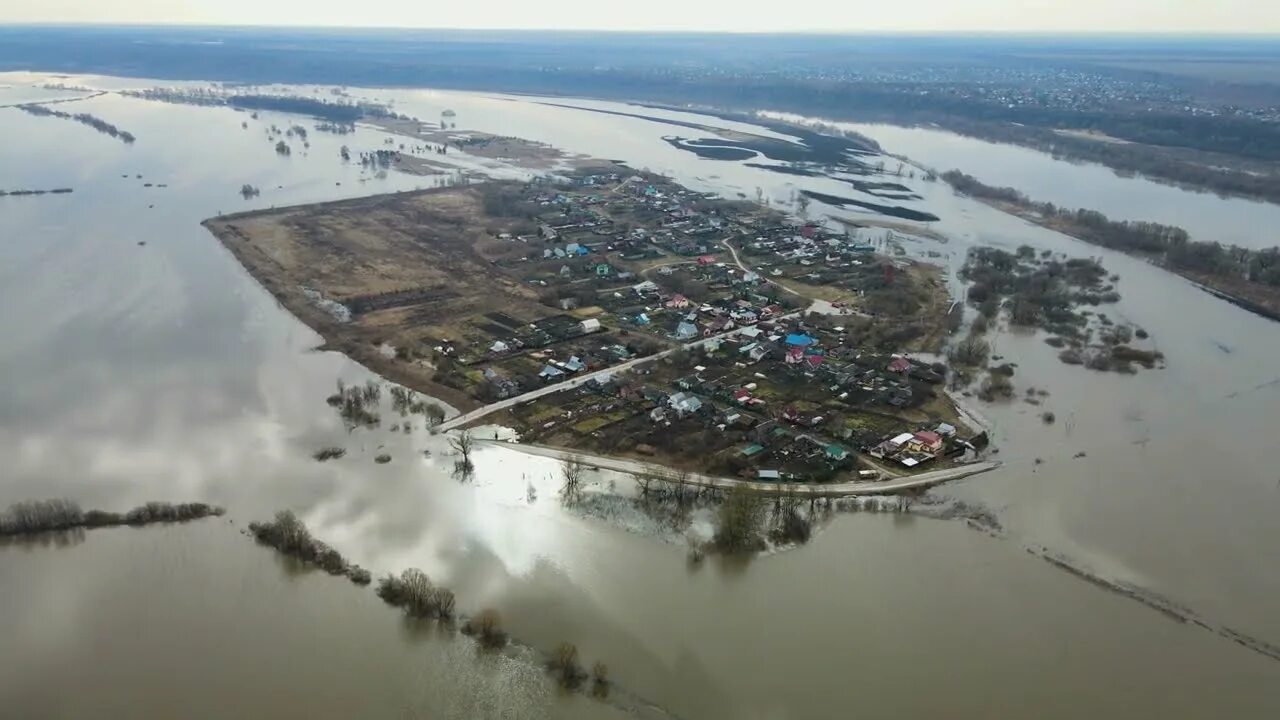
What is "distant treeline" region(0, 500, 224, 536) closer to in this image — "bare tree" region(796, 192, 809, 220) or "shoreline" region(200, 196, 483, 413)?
"shoreline" region(200, 196, 483, 413)

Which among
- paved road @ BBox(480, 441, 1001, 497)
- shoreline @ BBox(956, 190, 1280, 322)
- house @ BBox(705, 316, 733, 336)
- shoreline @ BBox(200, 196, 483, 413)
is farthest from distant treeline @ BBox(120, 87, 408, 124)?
paved road @ BBox(480, 441, 1001, 497)

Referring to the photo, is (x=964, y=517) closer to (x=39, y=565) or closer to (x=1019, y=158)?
(x=39, y=565)

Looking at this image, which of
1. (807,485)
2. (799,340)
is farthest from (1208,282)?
(807,485)

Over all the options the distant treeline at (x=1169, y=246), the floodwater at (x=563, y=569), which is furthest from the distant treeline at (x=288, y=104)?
the distant treeline at (x=1169, y=246)

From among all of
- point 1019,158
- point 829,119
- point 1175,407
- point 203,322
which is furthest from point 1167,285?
point 829,119

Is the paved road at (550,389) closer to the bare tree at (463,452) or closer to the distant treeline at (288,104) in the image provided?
the bare tree at (463,452)

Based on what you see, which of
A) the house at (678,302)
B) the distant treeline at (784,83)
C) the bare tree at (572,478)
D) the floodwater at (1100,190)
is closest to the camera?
the bare tree at (572,478)

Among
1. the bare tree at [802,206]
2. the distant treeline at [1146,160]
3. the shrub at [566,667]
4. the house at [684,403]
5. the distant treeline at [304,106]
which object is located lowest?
the shrub at [566,667]
